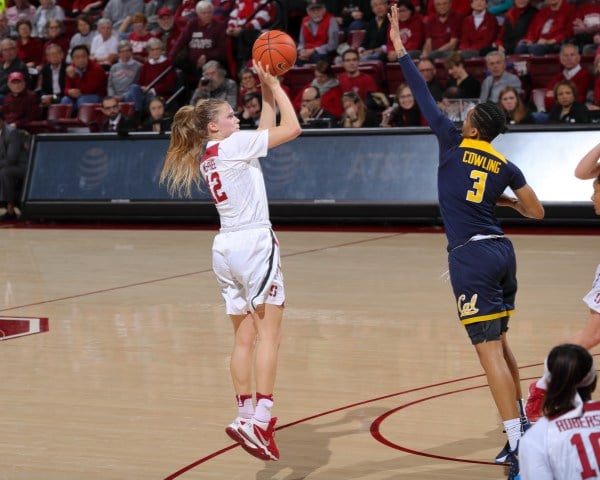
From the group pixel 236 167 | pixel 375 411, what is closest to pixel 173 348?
pixel 375 411

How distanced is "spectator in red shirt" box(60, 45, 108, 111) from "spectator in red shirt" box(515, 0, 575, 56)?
815 cm

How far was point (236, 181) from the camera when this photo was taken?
20.6 ft

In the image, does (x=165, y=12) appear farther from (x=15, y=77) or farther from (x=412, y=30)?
(x=412, y=30)

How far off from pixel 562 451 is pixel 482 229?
8.51ft

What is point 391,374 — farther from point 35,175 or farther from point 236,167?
point 35,175

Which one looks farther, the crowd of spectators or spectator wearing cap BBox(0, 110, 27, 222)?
spectator wearing cap BBox(0, 110, 27, 222)

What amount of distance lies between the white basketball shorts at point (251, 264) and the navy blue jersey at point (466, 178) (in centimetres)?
94

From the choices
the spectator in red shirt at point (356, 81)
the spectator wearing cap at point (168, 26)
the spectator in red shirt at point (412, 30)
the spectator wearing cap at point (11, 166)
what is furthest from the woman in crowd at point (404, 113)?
the spectator wearing cap at point (168, 26)

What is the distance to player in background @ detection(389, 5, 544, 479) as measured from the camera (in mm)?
6008

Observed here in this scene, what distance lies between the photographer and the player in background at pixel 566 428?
365 cm

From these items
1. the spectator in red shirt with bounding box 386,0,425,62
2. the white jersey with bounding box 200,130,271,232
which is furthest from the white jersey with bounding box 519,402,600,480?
the spectator in red shirt with bounding box 386,0,425,62

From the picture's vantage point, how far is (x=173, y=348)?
9453 millimetres

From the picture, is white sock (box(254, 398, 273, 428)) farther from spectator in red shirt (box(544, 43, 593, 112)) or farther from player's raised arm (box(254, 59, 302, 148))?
A: spectator in red shirt (box(544, 43, 593, 112))

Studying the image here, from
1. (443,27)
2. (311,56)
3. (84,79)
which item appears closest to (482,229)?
(443,27)
